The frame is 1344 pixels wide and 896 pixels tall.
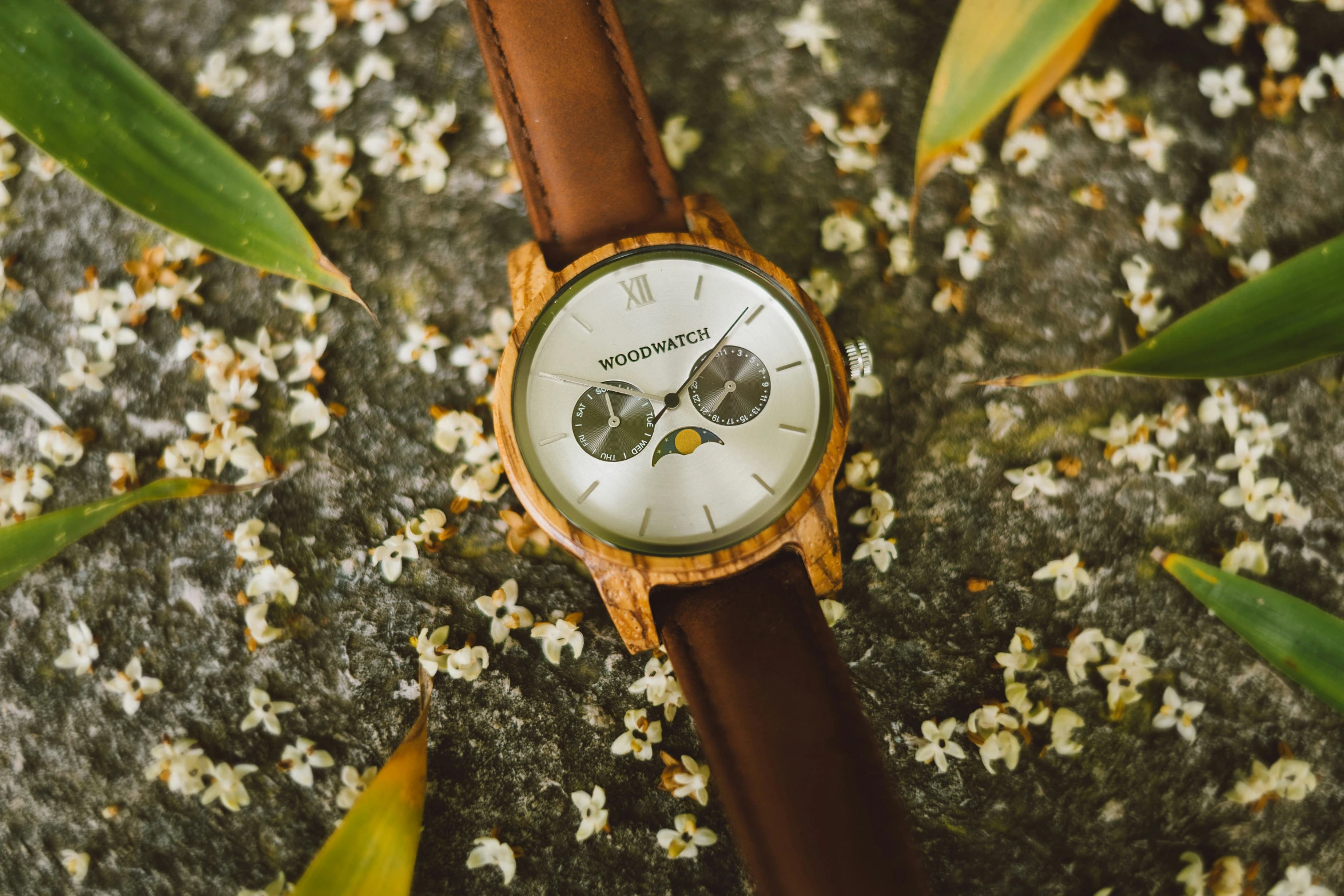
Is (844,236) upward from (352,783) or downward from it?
upward

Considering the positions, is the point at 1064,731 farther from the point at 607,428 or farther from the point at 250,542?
the point at 250,542

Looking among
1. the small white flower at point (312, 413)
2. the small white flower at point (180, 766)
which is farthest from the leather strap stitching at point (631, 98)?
the small white flower at point (180, 766)

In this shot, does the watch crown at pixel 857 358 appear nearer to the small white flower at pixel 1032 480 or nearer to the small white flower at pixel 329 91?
the small white flower at pixel 1032 480

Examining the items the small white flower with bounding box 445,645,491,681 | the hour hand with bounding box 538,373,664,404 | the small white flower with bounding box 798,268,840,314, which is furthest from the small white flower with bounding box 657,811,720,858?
the small white flower with bounding box 798,268,840,314

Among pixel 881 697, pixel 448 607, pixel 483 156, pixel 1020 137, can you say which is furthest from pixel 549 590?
pixel 1020 137

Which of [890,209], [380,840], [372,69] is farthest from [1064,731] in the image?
[372,69]

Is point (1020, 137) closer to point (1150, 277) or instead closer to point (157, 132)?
point (1150, 277)
